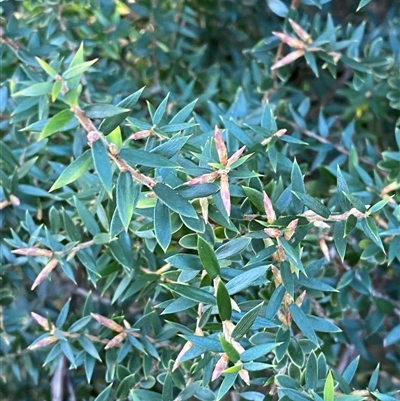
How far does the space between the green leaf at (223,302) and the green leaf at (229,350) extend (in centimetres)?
3

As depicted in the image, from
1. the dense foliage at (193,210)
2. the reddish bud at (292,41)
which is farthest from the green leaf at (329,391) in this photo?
the reddish bud at (292,41)

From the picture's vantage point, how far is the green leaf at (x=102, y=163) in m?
0.49

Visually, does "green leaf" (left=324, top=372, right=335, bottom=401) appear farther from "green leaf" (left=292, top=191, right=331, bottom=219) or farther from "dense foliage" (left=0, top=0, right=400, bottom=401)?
"green leaf" (left=292, top=191, right=331, bottom=219)

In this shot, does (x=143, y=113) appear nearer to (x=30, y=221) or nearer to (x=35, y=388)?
(x=30, y=221)

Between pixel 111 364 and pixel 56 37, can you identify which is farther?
pixel 56 37

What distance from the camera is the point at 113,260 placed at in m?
0.75

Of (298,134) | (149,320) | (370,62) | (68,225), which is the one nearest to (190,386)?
(149,320)

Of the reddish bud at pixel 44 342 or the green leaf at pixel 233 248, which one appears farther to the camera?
the reddish bud at pixel 44 342

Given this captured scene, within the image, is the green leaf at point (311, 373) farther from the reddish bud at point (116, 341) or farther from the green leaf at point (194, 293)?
the reddish bud at point (116, 341)

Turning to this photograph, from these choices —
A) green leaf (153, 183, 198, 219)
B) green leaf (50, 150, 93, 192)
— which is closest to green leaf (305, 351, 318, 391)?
green leaf (153, 183, 198, 219)

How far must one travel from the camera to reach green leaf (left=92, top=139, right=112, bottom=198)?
1.59ft

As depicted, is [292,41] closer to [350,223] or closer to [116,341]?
[350,223]

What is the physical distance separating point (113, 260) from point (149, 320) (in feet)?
0.32

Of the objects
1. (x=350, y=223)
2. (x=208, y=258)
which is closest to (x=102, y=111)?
(x=208, y=258)
